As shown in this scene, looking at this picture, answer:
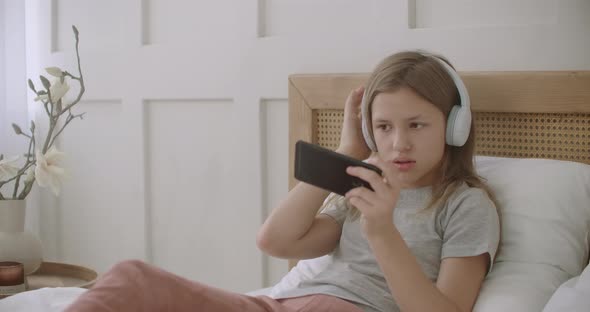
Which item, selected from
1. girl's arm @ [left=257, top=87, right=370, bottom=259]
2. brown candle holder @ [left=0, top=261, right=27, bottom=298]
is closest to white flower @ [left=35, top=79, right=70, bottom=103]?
brown candle holder @ [left=0, top=261, right=27, bottom=298]

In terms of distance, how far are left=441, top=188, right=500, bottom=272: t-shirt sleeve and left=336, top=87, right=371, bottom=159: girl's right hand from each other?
0.23 metres

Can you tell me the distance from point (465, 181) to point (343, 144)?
0.25 m

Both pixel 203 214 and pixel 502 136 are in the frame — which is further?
pixel 203 214

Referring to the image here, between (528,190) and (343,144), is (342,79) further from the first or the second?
(528,190)

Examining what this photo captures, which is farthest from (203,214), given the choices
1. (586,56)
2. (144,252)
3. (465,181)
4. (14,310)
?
(586,56)

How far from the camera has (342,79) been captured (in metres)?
1.67

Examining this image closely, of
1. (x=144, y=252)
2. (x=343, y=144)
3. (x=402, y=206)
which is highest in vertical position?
(x=343, y=144)

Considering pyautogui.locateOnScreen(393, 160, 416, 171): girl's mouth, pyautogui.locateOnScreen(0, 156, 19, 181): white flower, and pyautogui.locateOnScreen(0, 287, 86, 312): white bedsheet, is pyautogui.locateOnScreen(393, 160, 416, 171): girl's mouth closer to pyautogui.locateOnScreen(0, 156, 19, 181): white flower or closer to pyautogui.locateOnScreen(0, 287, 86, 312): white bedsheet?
pyautogui.locateOnScreen(0, 287, 86, 312): white bedsheet

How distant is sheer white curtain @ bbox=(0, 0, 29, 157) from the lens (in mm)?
2268

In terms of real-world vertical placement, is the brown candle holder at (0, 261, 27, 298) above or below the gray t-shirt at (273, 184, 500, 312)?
below

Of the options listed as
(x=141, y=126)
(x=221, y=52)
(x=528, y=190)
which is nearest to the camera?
(x=528, y=190)

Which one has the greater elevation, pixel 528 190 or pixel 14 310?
pixel 528 190

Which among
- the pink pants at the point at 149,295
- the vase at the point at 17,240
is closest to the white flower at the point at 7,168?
the vase at the point at 17,240

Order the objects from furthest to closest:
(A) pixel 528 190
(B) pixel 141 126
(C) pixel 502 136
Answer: (B) pixel 141 126 → (C) pixel 502 136 → (A) pixel 528 190
